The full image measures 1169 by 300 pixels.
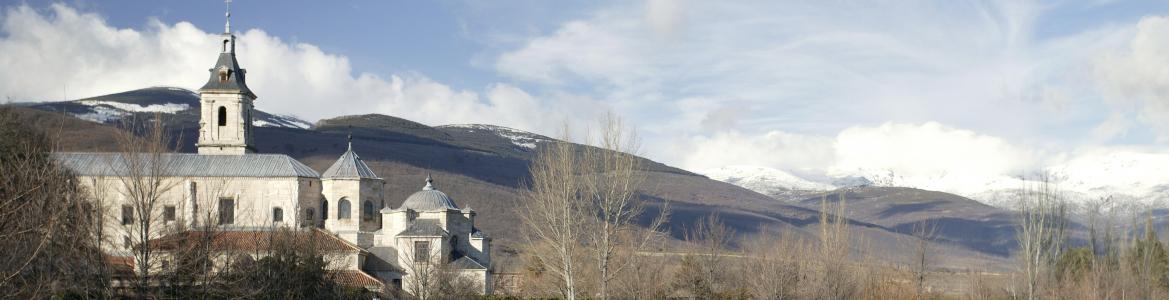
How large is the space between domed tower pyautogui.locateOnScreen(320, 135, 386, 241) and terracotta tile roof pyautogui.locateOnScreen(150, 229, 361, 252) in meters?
3.08

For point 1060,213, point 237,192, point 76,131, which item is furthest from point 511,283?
point 76,131

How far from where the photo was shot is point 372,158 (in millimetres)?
174500

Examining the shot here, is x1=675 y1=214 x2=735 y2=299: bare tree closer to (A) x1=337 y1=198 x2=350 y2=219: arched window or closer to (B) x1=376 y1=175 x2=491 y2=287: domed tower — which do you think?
(B) x1=376 y1=175 x2=491 y2=287: domed tower

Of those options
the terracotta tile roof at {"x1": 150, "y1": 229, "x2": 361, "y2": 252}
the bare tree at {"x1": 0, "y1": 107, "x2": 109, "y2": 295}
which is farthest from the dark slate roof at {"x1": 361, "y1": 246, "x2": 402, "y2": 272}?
the bare tree at {"x1": 0, "y1": 107, "x2": 109, "y2": 295}

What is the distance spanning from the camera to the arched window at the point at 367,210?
65750 mm

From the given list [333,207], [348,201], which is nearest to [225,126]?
[333,207]

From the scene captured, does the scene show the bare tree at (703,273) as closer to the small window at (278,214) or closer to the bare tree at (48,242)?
the small window at (278,214)

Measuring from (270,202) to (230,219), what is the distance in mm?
2623

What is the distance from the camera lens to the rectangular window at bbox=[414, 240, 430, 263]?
5945cm

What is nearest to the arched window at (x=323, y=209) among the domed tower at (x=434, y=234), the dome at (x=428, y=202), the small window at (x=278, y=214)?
the small window at (x=278, y=214)

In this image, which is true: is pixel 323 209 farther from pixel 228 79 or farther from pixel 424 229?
pixel 228 79

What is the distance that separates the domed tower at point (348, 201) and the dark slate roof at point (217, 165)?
125 centimetres

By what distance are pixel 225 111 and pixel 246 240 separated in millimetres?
15214

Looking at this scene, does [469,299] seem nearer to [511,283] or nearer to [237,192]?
[511,283]
